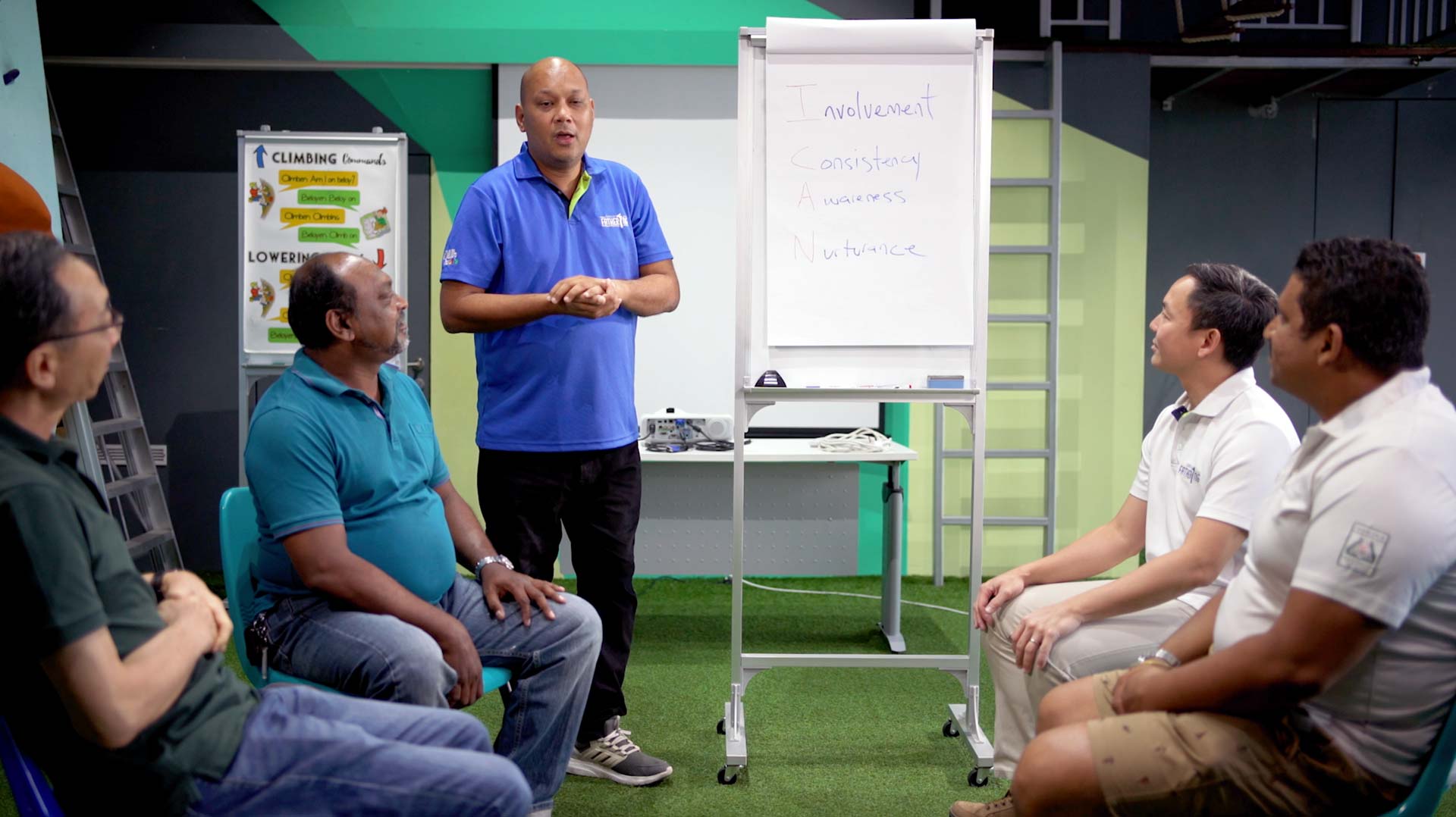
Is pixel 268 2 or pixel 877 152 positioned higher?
pixel 268 2

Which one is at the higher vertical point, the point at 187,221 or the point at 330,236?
the point at 187,221

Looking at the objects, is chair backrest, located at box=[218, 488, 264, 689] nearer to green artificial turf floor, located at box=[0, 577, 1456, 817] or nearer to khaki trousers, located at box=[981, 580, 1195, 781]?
green artificial turf floor, located at box=[0, 577, 1456, 817]

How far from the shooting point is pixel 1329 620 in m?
1.23

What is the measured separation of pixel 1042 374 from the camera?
452 cm

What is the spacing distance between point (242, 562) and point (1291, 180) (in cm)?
493

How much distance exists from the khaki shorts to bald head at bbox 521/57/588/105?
1800 millimetres

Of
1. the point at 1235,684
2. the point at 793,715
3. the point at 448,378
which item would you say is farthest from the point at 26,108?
the point at 1235,684

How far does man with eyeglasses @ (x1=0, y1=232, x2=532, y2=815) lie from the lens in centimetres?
108

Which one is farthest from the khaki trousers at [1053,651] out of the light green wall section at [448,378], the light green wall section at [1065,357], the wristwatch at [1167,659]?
the light green wall section at [448,378]

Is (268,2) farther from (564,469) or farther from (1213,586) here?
(1213,586)

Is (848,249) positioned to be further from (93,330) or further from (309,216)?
(309,216)

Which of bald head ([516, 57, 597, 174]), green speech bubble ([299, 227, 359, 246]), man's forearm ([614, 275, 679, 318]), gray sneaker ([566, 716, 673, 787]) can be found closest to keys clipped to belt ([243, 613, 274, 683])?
gray sneaker ([566, 716, 673, 787])

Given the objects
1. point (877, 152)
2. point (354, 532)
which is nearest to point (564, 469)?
point (354, 532)

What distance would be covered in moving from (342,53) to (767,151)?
2667 mm
